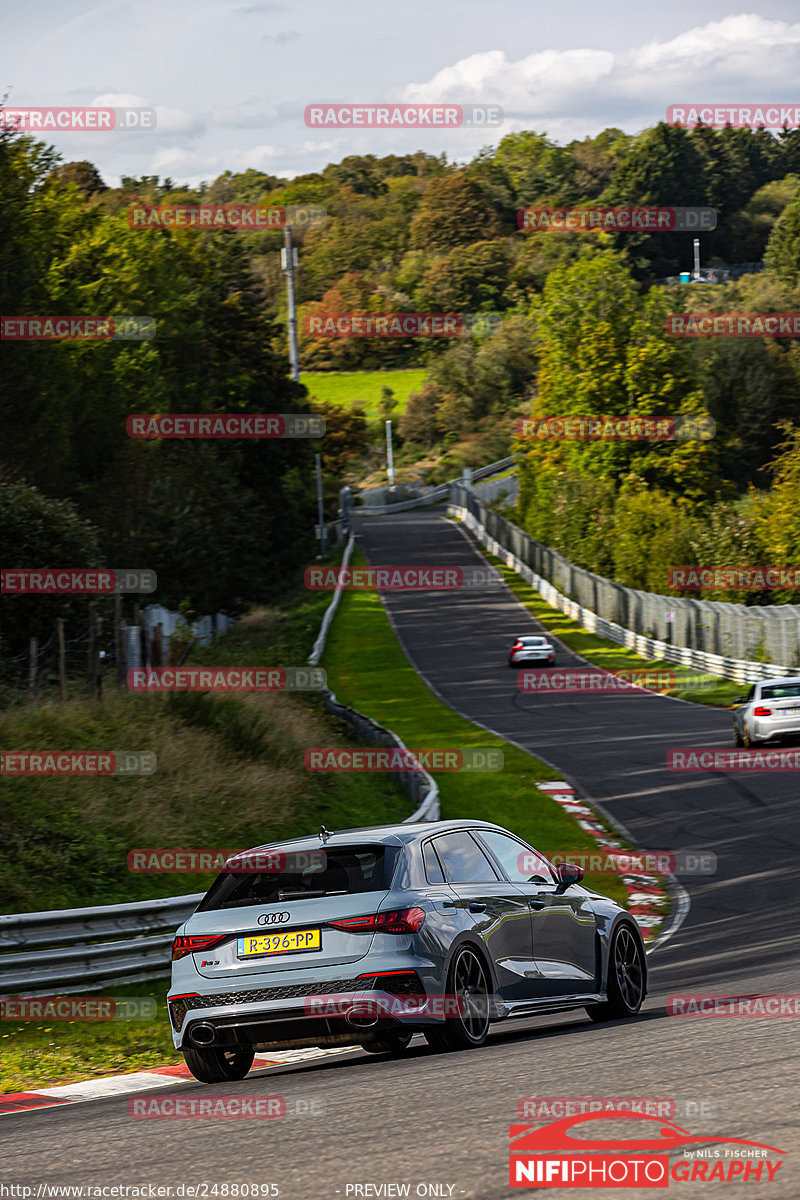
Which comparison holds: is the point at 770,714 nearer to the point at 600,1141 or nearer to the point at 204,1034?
the point at 204,1034

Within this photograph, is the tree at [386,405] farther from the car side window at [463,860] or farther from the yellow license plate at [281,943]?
the yellow license plate at [281,943]

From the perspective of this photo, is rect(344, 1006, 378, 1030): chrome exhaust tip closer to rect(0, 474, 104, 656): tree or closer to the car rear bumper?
the car rear bumper

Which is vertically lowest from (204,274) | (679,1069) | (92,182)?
(679,1069)

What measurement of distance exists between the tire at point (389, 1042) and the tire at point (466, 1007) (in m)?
0.18

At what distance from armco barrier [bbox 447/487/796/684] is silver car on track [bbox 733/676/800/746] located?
36.6 feet

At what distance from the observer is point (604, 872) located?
18719 millimetres

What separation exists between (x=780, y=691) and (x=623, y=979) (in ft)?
63.4

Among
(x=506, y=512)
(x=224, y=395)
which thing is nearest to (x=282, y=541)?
(x=224, y=395)

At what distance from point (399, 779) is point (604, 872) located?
Answer: 230 inches

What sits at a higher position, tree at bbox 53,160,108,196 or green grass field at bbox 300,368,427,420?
tree at bbox 53,160,108,196

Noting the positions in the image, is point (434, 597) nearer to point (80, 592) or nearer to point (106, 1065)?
point (80, 592)

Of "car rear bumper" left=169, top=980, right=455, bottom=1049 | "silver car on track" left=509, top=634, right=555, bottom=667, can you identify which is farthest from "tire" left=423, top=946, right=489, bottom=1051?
"silver car on track" left=509, top=634, right=555, bottom=667

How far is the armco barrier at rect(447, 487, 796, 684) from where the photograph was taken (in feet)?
140

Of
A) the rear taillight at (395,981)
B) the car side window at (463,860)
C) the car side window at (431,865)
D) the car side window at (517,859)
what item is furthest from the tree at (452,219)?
the rear taillight at (395,981)
